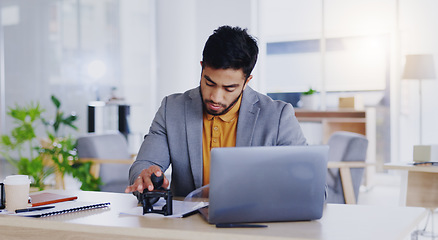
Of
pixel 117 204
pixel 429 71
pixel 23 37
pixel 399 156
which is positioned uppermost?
pixel 23 37

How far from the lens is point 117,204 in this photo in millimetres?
1915

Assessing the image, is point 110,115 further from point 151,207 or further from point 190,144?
point 151,207

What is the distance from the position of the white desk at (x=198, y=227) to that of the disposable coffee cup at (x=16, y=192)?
0.07 metres

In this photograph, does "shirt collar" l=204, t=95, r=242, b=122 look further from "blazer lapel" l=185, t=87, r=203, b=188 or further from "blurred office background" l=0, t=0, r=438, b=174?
"blurred office background" l=0, t=0, r=438, b=174

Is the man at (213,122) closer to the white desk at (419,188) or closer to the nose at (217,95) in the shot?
the nose at (217,95)

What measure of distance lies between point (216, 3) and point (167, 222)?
618 centimetres

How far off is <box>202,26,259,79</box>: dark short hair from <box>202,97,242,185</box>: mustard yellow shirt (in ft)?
0.94

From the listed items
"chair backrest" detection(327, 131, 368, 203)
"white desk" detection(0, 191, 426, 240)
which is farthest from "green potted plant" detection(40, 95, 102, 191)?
"white desk" detection(0, 191, 426, 240)

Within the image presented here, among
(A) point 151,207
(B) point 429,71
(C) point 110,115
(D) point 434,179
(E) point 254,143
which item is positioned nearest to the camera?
(A) point 151,207

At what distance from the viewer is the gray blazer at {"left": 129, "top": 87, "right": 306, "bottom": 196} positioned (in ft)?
7.39

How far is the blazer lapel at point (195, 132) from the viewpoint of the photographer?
2264mm

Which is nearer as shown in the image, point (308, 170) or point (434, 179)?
point (308, 170)

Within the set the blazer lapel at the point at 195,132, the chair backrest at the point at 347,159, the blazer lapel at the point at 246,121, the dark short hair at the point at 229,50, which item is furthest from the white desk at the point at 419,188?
the dark short hair at the point at 229,50

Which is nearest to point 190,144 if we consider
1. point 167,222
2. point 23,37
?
point 167,222
